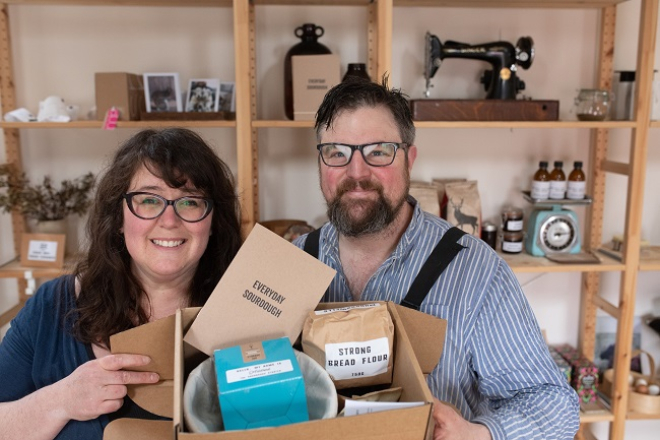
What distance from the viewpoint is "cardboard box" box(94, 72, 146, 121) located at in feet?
6.70

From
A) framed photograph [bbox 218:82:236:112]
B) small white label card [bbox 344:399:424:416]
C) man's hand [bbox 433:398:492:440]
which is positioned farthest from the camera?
framed photograph [bbox 218:82:236:112]

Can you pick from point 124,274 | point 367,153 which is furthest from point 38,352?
point 367,153

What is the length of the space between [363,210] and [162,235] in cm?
42

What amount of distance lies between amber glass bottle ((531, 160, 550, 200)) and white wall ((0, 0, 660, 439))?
13cm

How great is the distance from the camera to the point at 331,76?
2047 mm

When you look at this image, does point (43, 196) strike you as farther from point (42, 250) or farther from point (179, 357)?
point (179, 357)

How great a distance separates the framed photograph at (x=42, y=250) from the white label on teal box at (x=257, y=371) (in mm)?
1663

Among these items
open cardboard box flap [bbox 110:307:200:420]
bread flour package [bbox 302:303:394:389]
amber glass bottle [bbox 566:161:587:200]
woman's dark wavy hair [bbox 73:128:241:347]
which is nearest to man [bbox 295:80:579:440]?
woman's dark wavy hair [bbox 73:128:241:347]

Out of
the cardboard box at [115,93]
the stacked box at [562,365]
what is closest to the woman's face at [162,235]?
the cardboard box at [115,93]

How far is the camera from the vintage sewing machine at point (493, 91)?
2.09m

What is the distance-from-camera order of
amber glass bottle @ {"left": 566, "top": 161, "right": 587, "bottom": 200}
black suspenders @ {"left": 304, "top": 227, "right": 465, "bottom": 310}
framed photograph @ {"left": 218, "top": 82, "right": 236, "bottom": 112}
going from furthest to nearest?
amber glass bottle @ {"left": 566, "top": 161, "right": 587, "bottom": 200}, framed photograph @ {"left": 218, "top": 82, "right": 236, "bottom": 112}, black suspenders @ {"left": 304, "top": 227, "right": 465, "bottom": 310}

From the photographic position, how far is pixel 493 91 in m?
2.16

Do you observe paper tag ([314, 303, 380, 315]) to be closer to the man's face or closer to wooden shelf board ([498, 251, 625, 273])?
the man's face

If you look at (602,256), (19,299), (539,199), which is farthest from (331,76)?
(19,299)
